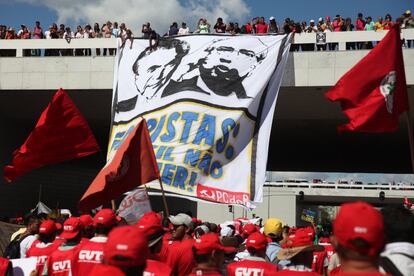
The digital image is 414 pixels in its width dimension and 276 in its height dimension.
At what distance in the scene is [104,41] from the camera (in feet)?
66.6

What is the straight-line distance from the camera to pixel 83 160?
31.4 m

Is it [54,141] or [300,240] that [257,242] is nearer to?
[300,240]

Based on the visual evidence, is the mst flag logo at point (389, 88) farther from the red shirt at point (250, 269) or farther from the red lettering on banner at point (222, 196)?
the red lettering on banner at point (222, 196)

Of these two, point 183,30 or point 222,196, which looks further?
point 183,30

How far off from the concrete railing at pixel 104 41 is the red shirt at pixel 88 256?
14.6 metres

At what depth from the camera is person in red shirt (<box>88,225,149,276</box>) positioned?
3.08m

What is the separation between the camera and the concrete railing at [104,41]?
60.2 ft

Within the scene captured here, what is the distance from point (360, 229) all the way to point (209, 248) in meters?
2.16

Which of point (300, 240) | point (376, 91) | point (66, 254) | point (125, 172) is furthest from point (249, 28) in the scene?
point (300, 240)

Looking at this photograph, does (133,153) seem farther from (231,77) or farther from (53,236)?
(231,77)

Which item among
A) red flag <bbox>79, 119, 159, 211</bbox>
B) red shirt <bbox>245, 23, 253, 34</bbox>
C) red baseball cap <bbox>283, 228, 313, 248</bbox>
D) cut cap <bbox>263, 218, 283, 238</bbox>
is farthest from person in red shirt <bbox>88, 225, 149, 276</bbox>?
red shirt <bbox>245, 23, 253, 34</bbox>

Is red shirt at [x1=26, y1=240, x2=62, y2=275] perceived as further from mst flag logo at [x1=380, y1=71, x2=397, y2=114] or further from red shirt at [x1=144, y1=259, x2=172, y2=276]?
mst flag logo at [x1=380, y1=71, x2=397, y2=114]

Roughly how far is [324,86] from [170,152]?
894 centimetres

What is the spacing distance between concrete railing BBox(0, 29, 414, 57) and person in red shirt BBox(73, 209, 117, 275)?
47.0 ft
